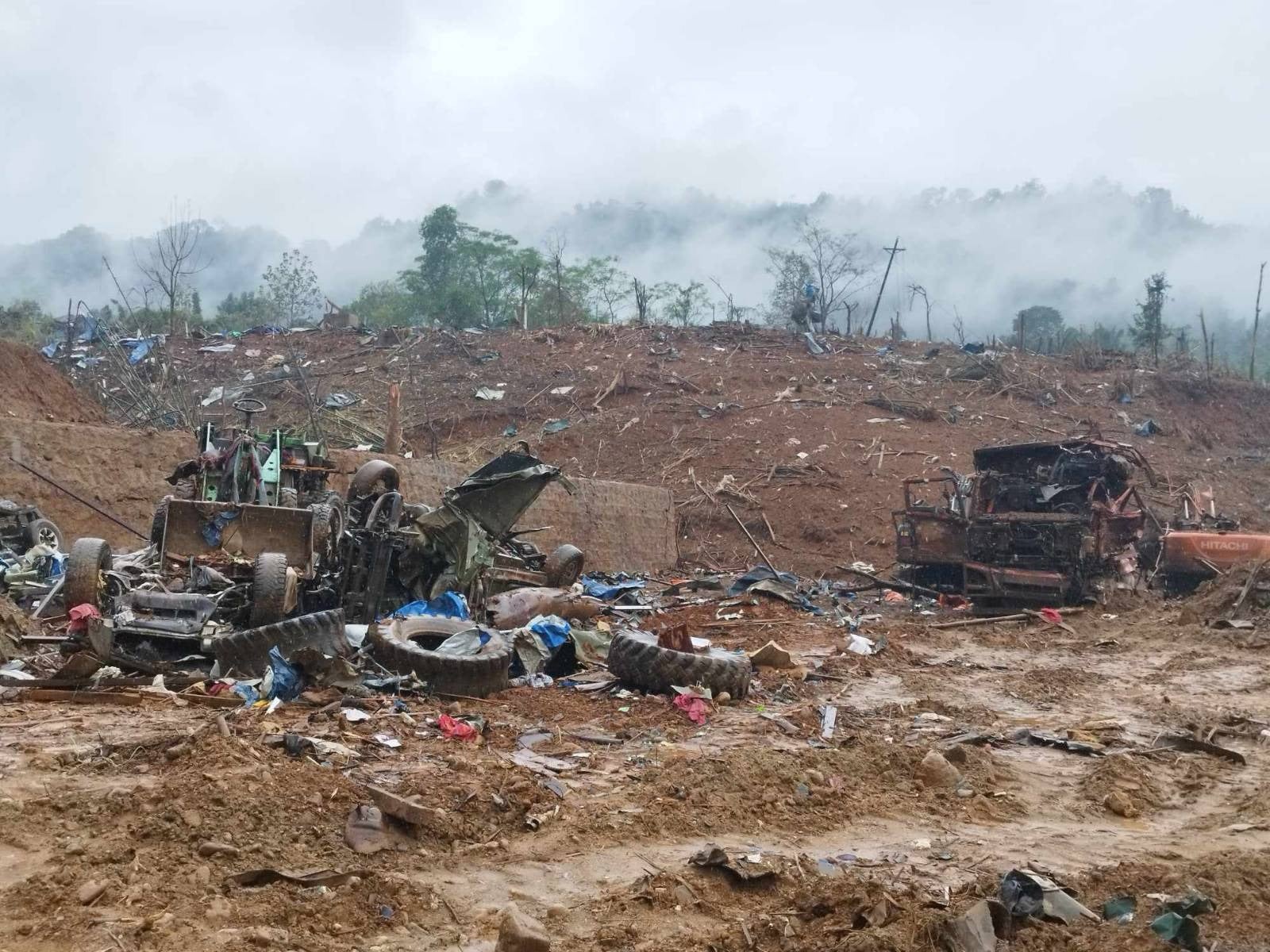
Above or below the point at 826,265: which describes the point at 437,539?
below

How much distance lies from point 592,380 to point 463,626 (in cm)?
1948

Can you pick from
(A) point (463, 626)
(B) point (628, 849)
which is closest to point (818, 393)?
(A) point (463, 626)


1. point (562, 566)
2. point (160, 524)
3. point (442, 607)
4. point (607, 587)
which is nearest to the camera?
point (442, 607)

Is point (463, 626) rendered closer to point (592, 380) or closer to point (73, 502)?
point (73, 502)

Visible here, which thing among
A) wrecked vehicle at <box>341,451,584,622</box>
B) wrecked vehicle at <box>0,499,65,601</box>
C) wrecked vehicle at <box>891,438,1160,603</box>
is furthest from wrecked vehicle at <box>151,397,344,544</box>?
wrecked vehicle at <box>891,438,1160,603</box>

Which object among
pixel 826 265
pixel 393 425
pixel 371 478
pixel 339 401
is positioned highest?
pixel 826 265

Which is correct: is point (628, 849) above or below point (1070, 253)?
below

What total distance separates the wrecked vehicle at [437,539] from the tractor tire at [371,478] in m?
0.82

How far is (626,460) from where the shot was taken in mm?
23453

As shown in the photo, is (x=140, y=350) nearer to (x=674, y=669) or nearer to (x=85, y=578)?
(x=85, y=578)

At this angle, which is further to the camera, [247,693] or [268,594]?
[268,594]

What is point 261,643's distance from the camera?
745 centimetres

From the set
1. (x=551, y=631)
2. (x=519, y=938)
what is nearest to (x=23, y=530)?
(x=551, y=631)

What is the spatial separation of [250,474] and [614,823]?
7.33m
